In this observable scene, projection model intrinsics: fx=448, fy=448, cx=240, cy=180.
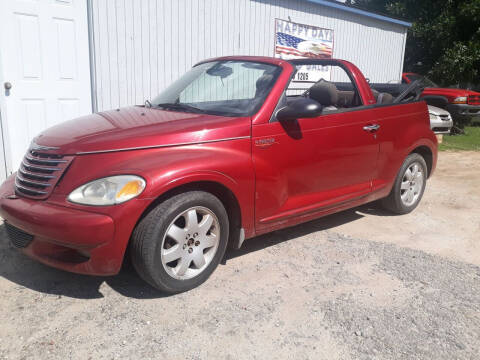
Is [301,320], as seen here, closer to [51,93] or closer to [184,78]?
[184,78]

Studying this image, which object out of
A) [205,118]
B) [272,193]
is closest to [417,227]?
[272,193]

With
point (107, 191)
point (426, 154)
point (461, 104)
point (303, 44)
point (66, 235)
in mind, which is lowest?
point (66, 235)

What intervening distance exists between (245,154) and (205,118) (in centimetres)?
43

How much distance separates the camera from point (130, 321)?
9.52 ft

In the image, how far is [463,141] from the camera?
11695 millimetres

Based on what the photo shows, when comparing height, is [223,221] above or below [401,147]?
below

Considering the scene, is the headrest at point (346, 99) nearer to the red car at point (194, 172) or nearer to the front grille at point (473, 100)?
the red car at point (194, 172)

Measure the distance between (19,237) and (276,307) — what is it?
1.86m

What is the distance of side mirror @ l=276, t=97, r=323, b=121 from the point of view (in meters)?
3.53

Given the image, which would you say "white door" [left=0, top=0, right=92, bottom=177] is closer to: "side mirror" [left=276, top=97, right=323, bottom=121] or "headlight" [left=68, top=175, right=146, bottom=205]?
"headlight" [left=68, top=175, right=146, bottom=205]

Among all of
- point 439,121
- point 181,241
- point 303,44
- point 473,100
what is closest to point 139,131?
point 181,241

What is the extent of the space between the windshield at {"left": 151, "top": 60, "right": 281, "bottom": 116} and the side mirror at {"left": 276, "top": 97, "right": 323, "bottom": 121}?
0.20 meters

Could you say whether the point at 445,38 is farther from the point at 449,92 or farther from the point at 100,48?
the point at 100,48

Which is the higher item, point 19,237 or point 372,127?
point 372,127
